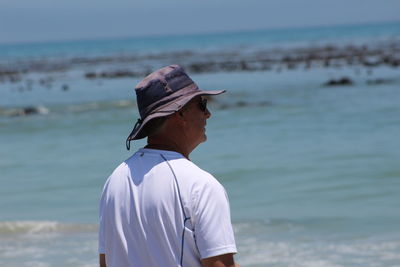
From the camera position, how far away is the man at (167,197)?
2.52 m

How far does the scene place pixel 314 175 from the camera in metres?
10.4

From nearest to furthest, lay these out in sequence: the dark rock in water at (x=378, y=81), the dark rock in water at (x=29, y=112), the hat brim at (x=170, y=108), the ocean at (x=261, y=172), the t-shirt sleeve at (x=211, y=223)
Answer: the t-shirt sleeve at (x=211, y=223) → the hat brim at (x=170, y=108) → the ocean at (x=261, y=172) → the dark rock in water at (x=29, y=112) → the dark rock in water at (x=378, y=81)

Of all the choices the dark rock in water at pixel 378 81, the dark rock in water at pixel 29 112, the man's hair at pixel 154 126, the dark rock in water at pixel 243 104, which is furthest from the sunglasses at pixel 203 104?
the dark rock in water at pixel 378 81

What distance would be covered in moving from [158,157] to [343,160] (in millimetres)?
8888

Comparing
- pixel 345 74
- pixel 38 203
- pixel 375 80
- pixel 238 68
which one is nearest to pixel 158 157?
pixel 38 203

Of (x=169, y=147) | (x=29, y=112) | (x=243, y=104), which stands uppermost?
(x=29, y=112)

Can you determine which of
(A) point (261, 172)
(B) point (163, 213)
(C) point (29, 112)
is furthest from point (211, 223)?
(C) point (29, 112)

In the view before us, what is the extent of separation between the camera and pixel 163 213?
2.56 metres

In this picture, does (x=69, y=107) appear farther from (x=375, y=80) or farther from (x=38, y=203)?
(x=38, y=203)

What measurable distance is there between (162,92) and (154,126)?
0.11 metres

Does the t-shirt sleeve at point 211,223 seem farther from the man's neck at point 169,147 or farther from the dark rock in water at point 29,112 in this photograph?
the dark rock in water at point 29,112

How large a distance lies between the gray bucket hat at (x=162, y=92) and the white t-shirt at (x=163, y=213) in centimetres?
13

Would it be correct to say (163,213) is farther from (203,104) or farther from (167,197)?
(203,104)

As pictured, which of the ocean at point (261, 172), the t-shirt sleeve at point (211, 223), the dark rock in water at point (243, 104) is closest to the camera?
the t-shirt sleeve at point (211, 223)
